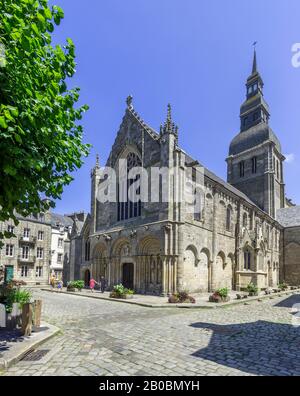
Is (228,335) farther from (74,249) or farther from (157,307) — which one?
(74,249)

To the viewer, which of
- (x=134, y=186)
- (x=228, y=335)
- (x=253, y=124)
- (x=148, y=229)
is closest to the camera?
(x=228, y=335)

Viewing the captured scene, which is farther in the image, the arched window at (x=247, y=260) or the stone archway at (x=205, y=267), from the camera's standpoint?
the arched window at (x=247, y=260)

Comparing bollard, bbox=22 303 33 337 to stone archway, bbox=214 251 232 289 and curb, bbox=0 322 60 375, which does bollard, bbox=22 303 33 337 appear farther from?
stone archway, bbox=214 251 232 289

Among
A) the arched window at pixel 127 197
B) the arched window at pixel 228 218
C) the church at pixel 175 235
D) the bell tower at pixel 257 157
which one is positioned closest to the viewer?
the church at pixel 175 235

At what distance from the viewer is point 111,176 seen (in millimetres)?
30328

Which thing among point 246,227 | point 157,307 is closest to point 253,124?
point 246,227

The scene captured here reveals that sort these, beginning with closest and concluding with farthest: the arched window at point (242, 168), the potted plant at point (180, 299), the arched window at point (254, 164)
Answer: the potted plant at point (180, 299) → the arched window at point (254, 164) → the arched window at point (242, 168)

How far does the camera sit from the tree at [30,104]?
16.4 feet

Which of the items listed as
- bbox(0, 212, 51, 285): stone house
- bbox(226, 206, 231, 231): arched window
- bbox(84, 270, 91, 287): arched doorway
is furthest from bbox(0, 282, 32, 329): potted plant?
bbox(0, 212, 51, 285): stone house

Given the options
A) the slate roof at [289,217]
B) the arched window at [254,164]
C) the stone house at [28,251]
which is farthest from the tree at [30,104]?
the slate roof at [289,217]

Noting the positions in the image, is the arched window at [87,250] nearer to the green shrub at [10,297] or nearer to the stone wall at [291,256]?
the green shrub at [10,297]

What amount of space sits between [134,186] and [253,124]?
3041 centimetres

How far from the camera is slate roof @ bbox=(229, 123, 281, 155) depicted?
44.2 metres

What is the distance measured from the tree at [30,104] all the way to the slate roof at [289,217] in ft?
144
